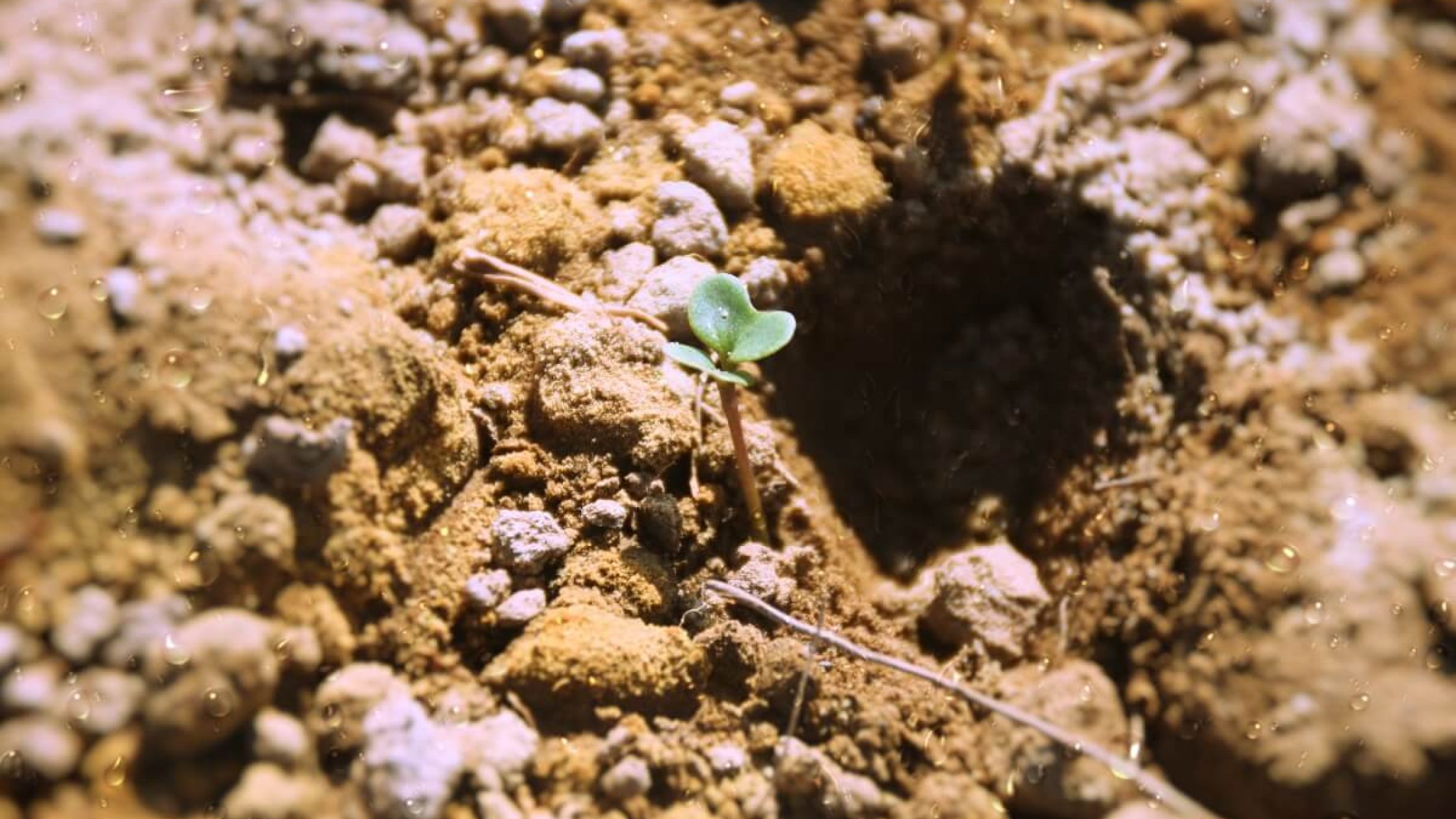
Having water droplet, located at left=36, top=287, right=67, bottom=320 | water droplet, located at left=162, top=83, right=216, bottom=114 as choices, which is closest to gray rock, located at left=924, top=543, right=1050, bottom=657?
water droplet, located at left=36, top=287, right=67, bottom=320

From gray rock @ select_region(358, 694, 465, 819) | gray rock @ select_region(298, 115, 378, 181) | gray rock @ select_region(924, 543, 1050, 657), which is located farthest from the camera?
gray rock @ select_region(298, 115, 378, 181)

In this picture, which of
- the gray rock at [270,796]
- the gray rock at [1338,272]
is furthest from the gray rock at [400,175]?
the gray rock at [1338,272]

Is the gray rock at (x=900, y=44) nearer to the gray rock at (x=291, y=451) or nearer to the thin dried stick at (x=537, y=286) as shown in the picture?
the thin dried stick at (x=537, y=286)

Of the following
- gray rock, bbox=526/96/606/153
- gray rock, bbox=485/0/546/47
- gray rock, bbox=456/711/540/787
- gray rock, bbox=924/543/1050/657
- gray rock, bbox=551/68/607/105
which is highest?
gray rock, bbox=485/0/546/47

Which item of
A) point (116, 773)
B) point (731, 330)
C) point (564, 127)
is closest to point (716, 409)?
point (731, 330)

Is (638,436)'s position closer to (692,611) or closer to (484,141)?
(692,611)

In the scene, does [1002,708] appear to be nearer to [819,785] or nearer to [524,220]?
[819,785]

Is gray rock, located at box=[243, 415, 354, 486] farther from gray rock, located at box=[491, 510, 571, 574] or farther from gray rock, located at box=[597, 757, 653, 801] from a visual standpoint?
gray rock, located at box=[597, 757, 653, 801]
